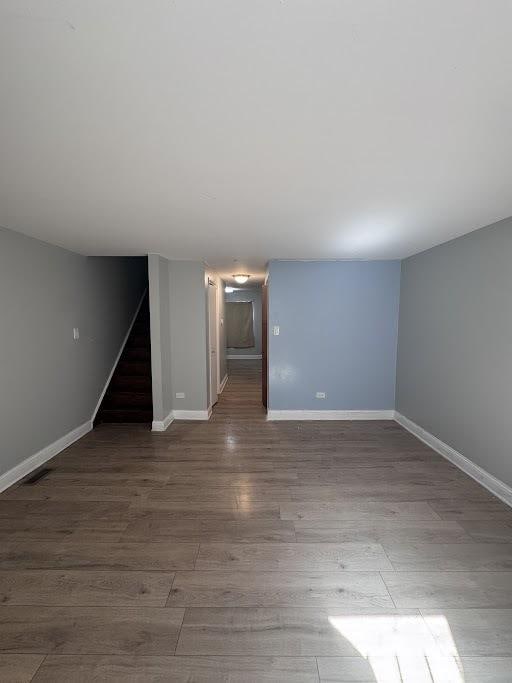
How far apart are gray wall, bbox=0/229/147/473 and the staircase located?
0.64ft

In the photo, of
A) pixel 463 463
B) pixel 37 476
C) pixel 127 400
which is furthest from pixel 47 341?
pixel 463 463

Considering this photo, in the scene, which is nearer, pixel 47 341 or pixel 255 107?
pixel 255 107

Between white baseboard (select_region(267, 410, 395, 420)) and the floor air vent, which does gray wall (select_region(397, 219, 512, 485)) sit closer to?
white baseboard (select_region(267, 410, 395, 420))

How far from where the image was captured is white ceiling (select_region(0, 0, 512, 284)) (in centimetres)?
80

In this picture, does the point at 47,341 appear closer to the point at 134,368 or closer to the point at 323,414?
the point at 134,368

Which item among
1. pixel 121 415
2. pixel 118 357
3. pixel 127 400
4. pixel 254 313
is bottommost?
pixel 121 415

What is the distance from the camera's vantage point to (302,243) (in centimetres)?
312

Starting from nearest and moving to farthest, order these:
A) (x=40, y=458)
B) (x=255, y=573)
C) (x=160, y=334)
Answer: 1. (x=255, y=573)
2. (x=40, y=458)
3. (x=160, y=334)

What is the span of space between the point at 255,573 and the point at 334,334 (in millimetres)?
3035

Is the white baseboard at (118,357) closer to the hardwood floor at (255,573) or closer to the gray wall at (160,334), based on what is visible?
the gray wall at (160,334)

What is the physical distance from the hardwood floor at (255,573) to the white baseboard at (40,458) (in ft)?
0.34

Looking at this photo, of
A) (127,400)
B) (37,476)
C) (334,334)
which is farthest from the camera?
(127,400)

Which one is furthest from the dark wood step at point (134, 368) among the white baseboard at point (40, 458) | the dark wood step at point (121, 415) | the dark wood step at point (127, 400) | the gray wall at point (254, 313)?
the gray wall at point (254, 313)

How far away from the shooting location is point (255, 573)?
1.68 metres
